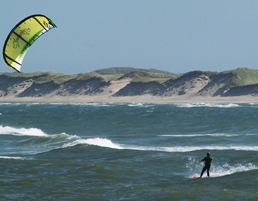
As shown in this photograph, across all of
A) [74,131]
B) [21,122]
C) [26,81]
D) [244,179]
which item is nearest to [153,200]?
[244,179]

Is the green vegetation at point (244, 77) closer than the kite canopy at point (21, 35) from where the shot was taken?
No

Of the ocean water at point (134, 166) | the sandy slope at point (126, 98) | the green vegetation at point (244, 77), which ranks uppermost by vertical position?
the green vegetation at point (244, 77)

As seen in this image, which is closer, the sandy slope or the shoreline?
the shoreline

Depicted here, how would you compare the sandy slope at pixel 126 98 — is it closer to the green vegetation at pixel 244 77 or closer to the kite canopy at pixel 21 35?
the green vegetation at pixel 244 77

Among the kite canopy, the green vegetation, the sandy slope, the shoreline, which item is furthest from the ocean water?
the green vegetation

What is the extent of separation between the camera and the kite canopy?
1725 cm

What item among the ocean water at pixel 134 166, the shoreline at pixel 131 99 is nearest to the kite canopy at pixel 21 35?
the ocean water at pixel 134 166

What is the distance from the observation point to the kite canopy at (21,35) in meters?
17.2

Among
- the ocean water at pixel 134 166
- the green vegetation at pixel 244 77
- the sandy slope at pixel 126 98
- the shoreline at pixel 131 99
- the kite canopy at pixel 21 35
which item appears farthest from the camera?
the green vegetation at pixel 244 77

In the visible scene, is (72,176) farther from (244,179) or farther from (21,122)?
(21,122)

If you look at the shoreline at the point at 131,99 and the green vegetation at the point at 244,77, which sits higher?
the green vegetation at the point at 244,77

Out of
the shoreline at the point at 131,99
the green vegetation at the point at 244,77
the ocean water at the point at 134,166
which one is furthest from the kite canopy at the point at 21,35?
the green vegetation at the point at 244,77

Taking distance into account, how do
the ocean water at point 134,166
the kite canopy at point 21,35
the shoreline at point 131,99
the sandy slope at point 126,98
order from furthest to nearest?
1. the sandy slope at point 126,98
2. the shoreline at point 131,99
3. the kite canopy at point 21,35
4. the ocean water at point 134,166

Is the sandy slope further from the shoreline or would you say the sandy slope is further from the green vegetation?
the green vegetation
